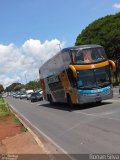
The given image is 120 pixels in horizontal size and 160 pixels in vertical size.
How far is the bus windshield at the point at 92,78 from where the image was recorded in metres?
28.5

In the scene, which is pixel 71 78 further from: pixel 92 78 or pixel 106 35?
pixel 106 35

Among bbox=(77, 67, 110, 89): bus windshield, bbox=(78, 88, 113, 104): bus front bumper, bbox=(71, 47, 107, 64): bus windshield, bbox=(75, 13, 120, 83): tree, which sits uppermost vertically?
bbox=(75, 13, 120, 83): tree

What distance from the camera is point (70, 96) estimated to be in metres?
31.2

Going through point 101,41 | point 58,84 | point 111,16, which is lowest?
point 58,84

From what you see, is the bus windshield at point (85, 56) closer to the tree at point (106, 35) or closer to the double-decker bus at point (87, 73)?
the double-decker bus at point (87, 73)

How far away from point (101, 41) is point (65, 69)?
117ft

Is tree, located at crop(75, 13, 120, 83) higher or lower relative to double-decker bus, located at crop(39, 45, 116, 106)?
higher

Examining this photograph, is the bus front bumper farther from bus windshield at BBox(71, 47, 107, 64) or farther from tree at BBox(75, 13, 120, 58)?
tree at BBox(75, 13, 120, 58)

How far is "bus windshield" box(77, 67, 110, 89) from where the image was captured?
93.5ft

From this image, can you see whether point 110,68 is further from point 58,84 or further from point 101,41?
point 101,41

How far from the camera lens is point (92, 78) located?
28641mm

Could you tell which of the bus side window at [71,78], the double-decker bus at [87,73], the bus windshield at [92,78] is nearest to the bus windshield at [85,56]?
the double-decker bus at [87,73]

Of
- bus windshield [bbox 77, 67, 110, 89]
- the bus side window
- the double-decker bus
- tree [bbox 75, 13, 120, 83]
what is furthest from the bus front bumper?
tree [bbox 75, 13, 120, 83]

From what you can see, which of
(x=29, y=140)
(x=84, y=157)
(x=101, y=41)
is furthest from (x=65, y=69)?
(x=101, y=41)
